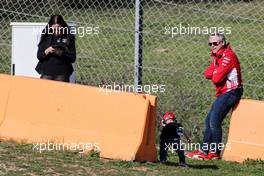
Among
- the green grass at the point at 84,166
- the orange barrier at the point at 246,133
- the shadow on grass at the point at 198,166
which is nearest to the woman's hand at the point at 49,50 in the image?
the green grass at the point at 84,166

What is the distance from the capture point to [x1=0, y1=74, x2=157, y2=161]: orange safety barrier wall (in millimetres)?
9586

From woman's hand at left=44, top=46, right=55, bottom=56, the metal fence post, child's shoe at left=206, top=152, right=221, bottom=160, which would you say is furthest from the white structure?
child's shoe at left=206, top=152, right=221, bottom=160

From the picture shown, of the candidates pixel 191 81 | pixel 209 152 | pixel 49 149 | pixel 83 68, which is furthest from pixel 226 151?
pixel 83 68

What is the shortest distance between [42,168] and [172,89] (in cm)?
435

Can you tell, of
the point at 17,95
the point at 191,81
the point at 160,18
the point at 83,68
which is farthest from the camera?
the point at 160,18

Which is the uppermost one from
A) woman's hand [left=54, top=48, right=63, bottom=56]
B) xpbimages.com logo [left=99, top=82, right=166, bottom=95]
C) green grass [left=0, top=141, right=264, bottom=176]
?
woman's hand [left=54, top=48, right=63, bottom=56]

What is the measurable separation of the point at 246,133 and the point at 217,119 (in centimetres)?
45

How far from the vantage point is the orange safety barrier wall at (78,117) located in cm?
959

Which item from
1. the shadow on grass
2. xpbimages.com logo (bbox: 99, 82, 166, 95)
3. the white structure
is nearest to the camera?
the shadow on grass

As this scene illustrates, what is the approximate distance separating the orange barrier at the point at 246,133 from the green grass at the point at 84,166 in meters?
0.29

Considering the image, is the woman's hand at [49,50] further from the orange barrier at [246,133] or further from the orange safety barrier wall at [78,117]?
the orange barrier at [246,133]

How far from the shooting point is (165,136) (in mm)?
9523

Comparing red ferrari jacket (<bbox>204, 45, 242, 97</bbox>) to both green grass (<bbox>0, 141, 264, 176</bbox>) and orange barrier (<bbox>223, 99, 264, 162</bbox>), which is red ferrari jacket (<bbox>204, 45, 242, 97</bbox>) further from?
green grass (<bbox>0, 141, 264, 176</bbox>)

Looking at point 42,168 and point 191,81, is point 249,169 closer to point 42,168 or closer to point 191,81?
point 42,168
